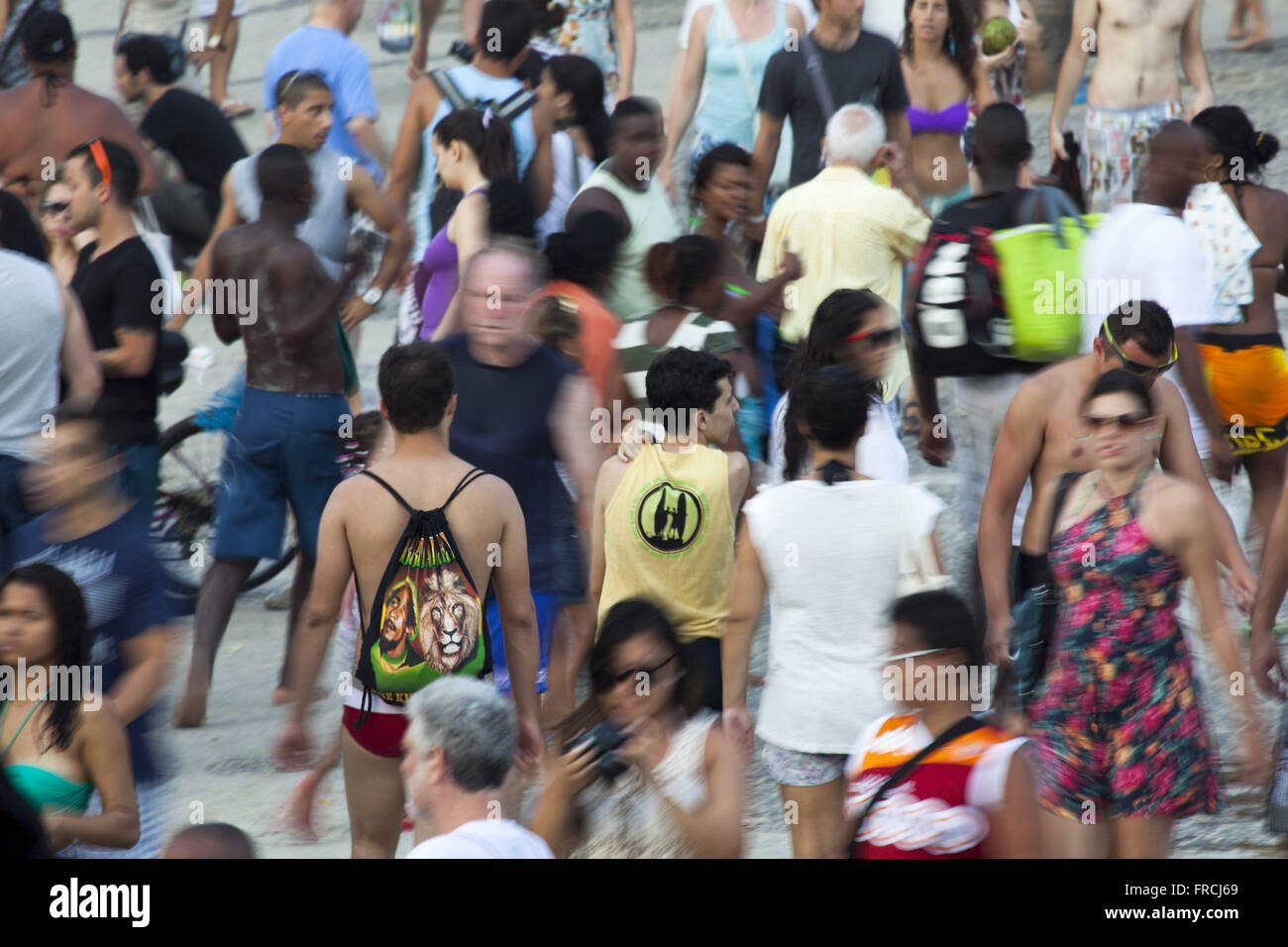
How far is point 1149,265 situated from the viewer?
577 cm

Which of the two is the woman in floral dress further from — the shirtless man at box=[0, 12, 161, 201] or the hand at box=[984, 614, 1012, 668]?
the hand at box=[984, 614, 1012, 668]

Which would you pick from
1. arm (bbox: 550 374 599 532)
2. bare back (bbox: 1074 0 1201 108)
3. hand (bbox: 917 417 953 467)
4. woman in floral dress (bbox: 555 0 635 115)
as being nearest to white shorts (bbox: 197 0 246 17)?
woman in floral dress (bbox: 555 0 635 115)

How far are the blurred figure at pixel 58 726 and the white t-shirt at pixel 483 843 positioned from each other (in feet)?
3.54

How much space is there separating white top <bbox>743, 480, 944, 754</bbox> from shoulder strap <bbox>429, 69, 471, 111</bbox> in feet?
12.8

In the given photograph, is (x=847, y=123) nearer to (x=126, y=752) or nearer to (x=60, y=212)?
(x=60, y=212)

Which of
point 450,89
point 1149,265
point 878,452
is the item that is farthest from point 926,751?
point 450,89

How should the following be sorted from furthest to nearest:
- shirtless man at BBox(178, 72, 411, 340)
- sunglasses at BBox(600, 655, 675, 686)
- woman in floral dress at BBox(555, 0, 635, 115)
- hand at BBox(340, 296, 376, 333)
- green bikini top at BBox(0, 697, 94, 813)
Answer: woman in floral dress at BBox(555, 0, 635, 115) < hand at BBox(340, 296, 376, 333) < shirtless man at BBox(178, 72, 411, 340) < green bikini top at BBox(0, 697, 94, 813) < sunglasses at BBox(600, 655, 675, 686)

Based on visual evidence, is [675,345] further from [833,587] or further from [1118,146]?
[1118,146]

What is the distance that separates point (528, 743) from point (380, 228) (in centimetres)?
298

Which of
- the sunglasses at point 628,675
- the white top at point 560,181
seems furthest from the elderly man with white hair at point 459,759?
the white top at point 560,181

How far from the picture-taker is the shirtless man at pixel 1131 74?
909cm

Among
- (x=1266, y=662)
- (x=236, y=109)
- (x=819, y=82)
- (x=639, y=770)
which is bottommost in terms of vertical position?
(x=639, y=770)

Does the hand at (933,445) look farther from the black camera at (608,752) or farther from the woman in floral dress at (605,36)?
the woman in floral dress at (605,36)

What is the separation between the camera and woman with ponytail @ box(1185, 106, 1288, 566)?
669 cm
